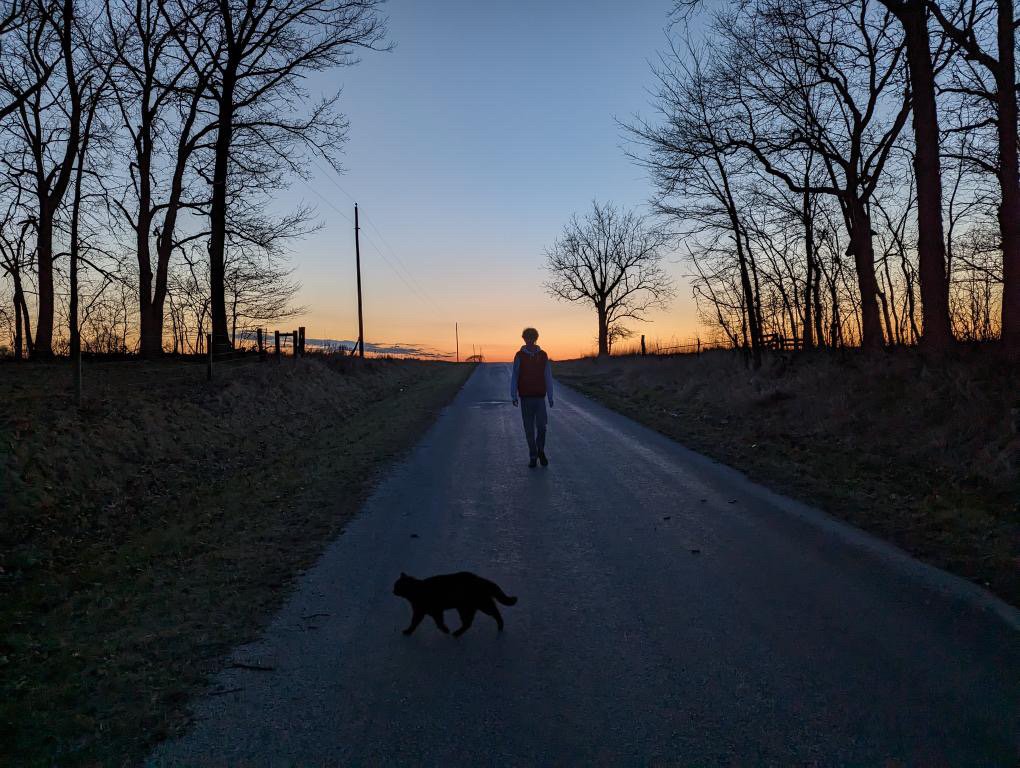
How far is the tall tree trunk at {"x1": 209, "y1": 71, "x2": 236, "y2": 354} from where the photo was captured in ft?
67.2

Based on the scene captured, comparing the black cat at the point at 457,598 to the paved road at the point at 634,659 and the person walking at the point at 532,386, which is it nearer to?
the paved road at the point at 634,659

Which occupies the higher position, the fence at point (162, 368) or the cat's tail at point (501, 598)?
the fence at point (162, 368)

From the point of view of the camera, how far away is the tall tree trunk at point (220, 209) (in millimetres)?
20469

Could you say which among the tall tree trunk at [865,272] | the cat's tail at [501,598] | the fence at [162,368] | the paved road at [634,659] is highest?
the tall tree trunk at [865,272]

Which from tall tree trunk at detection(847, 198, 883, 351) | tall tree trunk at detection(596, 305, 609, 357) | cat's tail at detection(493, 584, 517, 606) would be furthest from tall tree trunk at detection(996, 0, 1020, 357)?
tall tree trunk at detection(596, 305, 609, 357)

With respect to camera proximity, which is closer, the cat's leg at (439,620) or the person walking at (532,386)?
the cat's leg at (439,620)

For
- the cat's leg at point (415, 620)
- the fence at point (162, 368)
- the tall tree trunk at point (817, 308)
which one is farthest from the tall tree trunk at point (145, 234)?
the tall tree trunk at point (817, 308)

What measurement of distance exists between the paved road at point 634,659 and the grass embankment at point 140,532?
0.41 meters

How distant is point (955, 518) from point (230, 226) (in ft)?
71.3

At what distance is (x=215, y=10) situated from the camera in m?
19.5

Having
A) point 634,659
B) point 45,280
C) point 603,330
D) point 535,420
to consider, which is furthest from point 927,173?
point 603,330

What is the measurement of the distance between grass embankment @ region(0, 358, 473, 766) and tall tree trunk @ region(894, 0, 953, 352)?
11204 mm

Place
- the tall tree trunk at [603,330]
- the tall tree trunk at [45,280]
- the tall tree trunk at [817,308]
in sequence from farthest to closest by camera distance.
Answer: the tall tree trunk at [603,330] < the tall tree trunk at [817,308] < the tall tree trunk at [45,280]

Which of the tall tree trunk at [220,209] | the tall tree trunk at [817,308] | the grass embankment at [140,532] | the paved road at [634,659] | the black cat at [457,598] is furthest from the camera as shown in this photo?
the tall tree trunk at [817,308]
